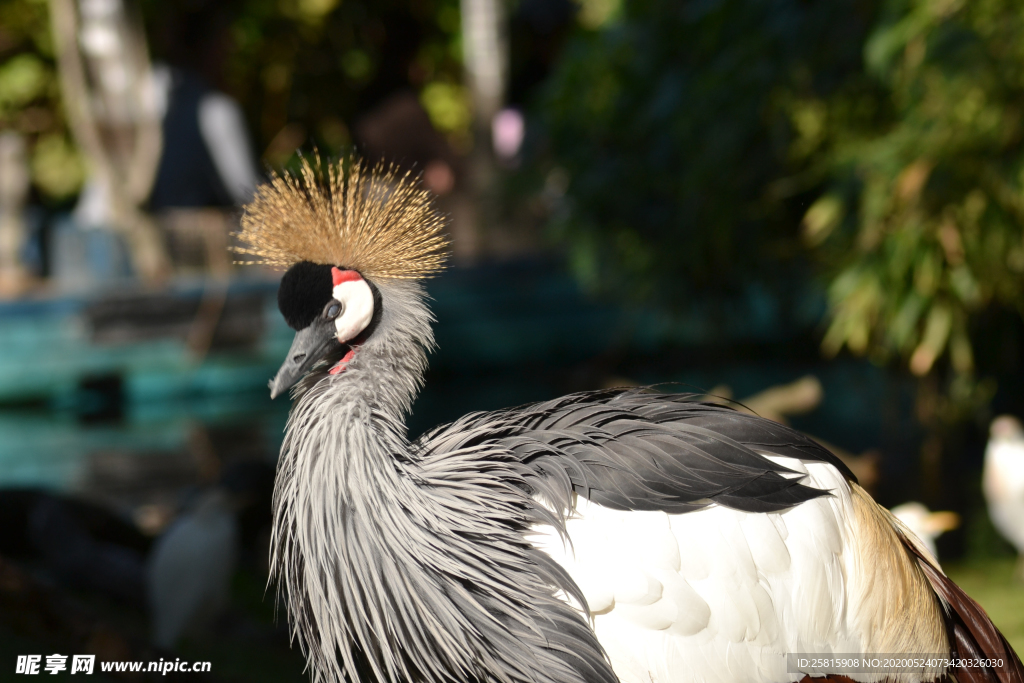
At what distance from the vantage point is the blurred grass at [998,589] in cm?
237

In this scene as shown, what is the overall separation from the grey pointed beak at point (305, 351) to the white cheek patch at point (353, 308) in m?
0.02

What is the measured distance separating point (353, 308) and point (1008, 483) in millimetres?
2592

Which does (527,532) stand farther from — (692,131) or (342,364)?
(692,131)

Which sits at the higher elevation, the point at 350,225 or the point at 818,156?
the point at 818,156

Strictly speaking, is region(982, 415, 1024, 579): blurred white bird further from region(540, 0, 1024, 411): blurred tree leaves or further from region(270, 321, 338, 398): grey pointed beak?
region(270, 321, 338, 398): grey pointed beak

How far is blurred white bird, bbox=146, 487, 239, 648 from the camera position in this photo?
2.71 m

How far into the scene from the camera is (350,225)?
1454 millimetres

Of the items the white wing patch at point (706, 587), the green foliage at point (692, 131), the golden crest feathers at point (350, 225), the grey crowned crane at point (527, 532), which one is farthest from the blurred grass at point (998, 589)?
the golden crest feathers at point (350, 225)

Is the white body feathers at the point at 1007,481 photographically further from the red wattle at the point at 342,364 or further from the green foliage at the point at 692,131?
the red wattle at the point at 342,364

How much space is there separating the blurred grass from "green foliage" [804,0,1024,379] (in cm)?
74

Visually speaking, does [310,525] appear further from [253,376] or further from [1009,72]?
[253,376]

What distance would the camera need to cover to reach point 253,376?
6312mm

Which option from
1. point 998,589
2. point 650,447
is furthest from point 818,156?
point 650,447

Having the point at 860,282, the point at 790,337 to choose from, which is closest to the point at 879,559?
the point at 860,282
